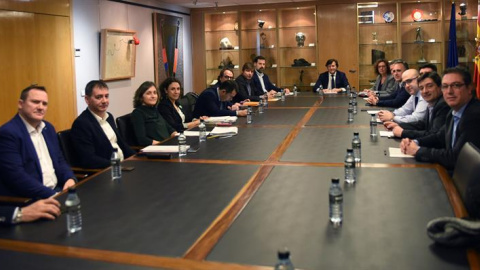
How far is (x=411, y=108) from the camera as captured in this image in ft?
17.6

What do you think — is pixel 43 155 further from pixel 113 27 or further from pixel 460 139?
pixel 113 27

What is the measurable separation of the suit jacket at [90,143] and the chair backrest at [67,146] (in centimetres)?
4

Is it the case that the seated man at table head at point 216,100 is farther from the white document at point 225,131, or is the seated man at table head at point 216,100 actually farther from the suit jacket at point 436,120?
the suit jacket at point 436,120

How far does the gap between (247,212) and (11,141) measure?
1.54 m

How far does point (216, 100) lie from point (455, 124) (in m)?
3.10

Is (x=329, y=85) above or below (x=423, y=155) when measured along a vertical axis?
above

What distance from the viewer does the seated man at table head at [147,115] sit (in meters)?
4.39

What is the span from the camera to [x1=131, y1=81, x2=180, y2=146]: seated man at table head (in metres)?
4.39

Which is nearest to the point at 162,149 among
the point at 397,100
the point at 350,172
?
the point at 350,172

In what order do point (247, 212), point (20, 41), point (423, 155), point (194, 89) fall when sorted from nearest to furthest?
point (247, 212) < point (423, 155) < point (20, 41) < point (194, 89)

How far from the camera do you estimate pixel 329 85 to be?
9039 millimetres

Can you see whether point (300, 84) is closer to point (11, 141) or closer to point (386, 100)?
point (386, 100)

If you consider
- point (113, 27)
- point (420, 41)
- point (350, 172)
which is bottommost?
point (350, 172)

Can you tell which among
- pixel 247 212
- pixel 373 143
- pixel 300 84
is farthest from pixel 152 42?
pixel 247 212
